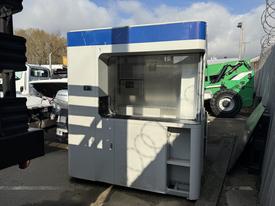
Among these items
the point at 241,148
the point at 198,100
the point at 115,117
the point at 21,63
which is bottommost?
the point at 241,148

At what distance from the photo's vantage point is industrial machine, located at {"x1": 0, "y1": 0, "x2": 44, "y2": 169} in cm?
185

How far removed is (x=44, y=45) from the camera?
4781cm

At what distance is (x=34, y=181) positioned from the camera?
16.0 ft

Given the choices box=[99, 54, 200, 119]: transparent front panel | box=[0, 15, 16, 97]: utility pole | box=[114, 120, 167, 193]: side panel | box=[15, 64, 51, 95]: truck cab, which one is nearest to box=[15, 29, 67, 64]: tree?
box=[15, 64, 51, 95]: truck cab

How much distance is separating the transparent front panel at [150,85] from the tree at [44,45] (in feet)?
135

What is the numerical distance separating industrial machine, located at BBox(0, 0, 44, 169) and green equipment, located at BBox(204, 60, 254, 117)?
10.9 meters

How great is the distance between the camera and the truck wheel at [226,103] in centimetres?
1201

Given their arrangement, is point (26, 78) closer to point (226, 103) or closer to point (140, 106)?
point (140, 106)

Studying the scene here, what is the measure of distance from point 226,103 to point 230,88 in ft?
2.28

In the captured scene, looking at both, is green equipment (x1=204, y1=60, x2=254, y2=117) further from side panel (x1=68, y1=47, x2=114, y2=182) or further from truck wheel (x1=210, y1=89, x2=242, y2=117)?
Answer: side panel (x1=68, y1=47, x2=114, y2=182)

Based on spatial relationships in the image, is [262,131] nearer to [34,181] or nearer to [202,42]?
[202,42]

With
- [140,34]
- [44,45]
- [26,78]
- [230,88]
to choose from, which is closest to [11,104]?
[140,34]

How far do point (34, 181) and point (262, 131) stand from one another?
14.1ft

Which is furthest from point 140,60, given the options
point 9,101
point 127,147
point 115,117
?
point 9,101
